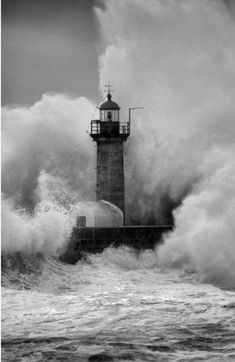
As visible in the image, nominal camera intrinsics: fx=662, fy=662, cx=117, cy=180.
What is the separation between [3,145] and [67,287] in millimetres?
9919

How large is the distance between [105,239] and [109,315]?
5162mm

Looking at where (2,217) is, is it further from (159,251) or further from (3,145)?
(3,145)

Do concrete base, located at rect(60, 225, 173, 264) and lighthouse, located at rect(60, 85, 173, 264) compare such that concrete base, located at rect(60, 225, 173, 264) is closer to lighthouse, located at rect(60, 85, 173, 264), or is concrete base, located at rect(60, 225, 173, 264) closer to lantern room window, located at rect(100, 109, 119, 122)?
lighthouse, located at rect(60, 85, 173, 264)

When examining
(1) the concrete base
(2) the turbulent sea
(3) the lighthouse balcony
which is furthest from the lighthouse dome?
(2) the turbulent sea

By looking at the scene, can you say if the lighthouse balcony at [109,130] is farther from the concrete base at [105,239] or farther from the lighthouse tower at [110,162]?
the concrete base at [105,239]

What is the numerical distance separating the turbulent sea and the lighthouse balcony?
4494 millimetres

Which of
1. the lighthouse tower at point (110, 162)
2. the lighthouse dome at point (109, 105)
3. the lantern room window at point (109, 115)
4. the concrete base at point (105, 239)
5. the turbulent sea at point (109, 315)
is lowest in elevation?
the turbulent sea at point (109, 315)

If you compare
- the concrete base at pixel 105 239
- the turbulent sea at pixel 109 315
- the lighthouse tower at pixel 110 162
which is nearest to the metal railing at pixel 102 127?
the lighthouse tower at pixel 110 162

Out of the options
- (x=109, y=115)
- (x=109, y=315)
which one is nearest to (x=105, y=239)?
(x=109, y=115)

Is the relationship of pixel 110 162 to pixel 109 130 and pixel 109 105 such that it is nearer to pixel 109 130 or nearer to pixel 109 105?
pixel 109 130

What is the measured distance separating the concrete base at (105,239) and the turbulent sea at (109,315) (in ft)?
2.42

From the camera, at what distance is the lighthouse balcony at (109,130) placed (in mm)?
15312

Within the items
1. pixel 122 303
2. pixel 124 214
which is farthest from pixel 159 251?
pixel 122 303

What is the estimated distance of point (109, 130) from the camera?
15.4 metres
